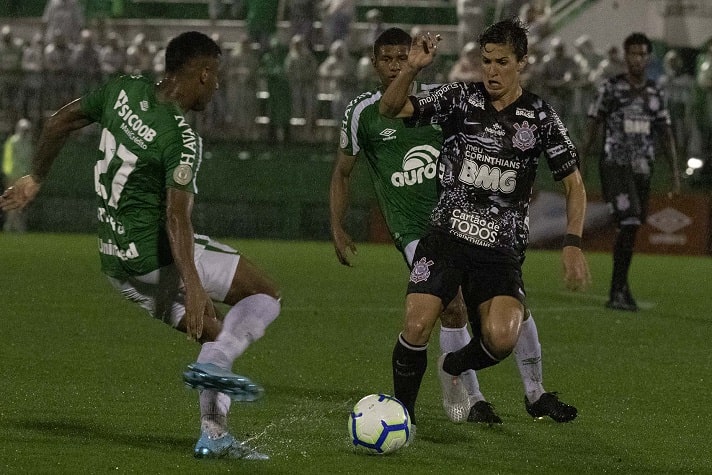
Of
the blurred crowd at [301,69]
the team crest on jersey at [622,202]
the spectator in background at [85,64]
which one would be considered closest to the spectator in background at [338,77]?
the blurred crowd at [301,69]

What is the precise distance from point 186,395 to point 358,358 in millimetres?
2207

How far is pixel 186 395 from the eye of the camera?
8352 mm

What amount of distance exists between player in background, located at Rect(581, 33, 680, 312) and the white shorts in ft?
24.9

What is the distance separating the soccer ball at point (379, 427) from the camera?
664 centimetres

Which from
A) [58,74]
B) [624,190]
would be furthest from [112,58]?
[624,190]

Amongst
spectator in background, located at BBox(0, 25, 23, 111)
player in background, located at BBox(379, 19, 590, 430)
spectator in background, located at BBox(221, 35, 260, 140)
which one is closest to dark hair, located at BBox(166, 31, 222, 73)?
player in background, located at BBox(379, 19, 590, 430)

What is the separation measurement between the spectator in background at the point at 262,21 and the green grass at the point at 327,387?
1049cm

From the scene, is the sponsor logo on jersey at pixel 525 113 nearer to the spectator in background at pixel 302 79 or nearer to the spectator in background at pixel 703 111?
the spectator in background at pixel 703 111

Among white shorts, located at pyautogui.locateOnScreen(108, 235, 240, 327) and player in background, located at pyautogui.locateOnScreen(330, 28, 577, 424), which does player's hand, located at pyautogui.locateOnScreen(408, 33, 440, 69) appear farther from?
player in background, located at pyautogui.locateOnScreen(330, 28, 577, 424)

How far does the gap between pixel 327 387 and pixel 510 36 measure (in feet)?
9.66

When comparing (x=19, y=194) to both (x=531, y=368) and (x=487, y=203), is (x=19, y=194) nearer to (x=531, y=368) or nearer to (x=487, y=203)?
(x=487, y=203)

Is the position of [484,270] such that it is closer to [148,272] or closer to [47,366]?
[148,272]

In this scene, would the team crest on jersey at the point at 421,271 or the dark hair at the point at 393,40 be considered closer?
the team crest on jersey at the point at 421,271

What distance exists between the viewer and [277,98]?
2455 centimetres
